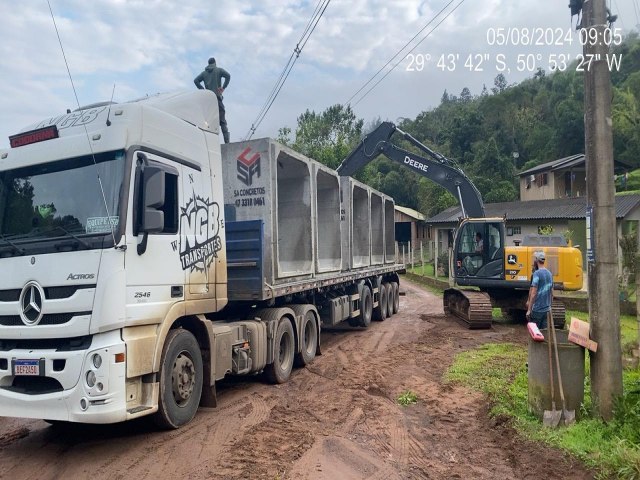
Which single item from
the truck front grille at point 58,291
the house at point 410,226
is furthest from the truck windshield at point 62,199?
the house at point 410,226

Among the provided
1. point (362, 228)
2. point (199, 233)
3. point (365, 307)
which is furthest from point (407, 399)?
point (362, 228)

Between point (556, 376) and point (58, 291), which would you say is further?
point (556, 376)

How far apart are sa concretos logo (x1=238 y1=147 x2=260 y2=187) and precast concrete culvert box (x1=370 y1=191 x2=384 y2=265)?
7452 mm

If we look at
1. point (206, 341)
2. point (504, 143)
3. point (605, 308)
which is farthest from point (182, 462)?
point (504, 143)

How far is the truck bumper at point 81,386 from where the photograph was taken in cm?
486

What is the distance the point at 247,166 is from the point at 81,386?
4101mm

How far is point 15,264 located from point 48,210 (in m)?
0.59

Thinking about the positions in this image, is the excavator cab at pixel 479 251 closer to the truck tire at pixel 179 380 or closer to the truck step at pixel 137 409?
the truck tire at pixel 179 380

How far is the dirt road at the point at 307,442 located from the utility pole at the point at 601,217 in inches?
43.9

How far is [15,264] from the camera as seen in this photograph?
5.25 m

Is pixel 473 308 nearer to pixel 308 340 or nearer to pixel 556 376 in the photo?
pixel 308 340

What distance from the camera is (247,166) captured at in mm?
8062

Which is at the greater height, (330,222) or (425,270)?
(330,222)

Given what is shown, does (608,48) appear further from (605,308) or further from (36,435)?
(36,435)
